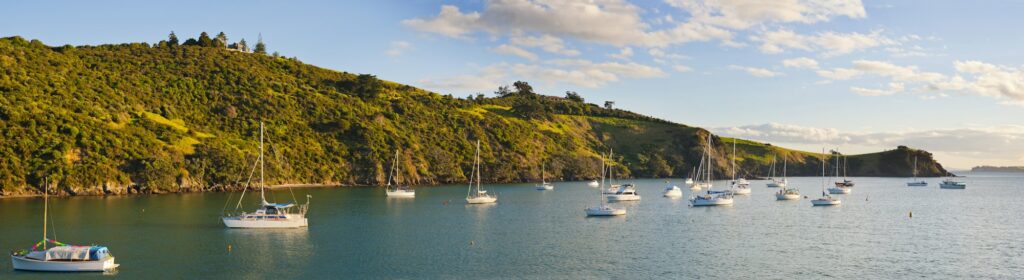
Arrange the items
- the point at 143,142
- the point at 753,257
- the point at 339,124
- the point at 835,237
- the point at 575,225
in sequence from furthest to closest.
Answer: the point at 339,124
the point at 143,142
the point at 575,225
the point at 835,237
the point at 753,257

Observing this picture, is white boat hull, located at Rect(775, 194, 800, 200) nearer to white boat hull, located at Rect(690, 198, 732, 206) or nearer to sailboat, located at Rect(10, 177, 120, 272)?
white boat hull, located at Rect(690, 198, 732, 206)

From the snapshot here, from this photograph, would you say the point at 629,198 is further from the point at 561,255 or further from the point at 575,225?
the point at 561,255

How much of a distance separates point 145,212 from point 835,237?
270 ft

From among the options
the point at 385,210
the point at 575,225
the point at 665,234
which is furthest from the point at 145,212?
the point at 665,234

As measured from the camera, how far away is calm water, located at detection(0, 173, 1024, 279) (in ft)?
174

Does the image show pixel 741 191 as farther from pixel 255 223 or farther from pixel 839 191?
pixel 255 223

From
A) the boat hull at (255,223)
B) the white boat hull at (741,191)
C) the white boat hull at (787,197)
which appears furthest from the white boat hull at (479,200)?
the white boat hull at (741,191)

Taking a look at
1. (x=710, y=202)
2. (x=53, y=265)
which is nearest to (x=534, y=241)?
(x=53, y=265)

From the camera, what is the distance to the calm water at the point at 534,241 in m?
53.0

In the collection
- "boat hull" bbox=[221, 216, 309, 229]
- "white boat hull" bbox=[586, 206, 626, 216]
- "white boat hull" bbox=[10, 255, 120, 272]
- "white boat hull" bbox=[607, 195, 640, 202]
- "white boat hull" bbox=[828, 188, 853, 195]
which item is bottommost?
"white boat hull" bbox=[10, 255, 120, 272]

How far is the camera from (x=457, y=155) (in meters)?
186

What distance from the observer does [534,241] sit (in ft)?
224

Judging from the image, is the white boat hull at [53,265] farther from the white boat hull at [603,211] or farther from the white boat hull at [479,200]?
the white boat hull at [479,200]

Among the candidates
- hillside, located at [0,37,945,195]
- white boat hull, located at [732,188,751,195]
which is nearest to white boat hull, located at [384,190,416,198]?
hillside, located at [0,37,945,195]
